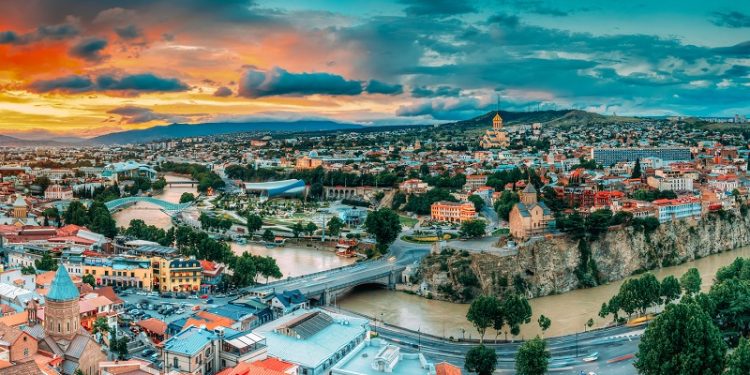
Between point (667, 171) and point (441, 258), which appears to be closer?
point (441, 258)

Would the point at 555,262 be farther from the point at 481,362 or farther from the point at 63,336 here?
the point at 63,336

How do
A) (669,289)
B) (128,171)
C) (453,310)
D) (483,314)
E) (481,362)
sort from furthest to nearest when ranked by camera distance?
(128,171), (453,310), (669,289), (483,314), (481,362)

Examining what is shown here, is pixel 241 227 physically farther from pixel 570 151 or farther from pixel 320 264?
pixel 570 151

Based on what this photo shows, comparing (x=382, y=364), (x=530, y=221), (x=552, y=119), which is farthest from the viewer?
(x=552, y=119)

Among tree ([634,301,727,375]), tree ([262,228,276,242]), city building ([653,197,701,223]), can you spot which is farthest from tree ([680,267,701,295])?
tree ([262,228,276,242])

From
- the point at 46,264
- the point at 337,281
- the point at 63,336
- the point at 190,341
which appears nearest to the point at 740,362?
the point at 190,341

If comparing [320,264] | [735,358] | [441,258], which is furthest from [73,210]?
[735,358]

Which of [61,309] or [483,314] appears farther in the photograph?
[483,314]
